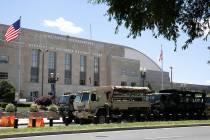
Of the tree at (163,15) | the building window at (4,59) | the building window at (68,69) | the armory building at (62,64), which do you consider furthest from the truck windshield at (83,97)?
the building window at (68,69)

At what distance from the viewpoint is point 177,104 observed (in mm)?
42688

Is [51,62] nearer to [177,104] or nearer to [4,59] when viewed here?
[4,59]

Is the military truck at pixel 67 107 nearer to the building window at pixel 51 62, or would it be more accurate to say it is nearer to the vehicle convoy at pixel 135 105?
the vehicle convoy at pixel 135 105

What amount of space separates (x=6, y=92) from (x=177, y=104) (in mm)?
43169

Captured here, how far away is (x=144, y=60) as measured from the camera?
150 meters

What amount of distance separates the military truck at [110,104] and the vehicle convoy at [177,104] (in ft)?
9.26

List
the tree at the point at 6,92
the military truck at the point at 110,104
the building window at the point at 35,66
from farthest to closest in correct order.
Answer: the building window at the point at 35,66
the tree at the point at 6,92
the military truck at the point at 110,104

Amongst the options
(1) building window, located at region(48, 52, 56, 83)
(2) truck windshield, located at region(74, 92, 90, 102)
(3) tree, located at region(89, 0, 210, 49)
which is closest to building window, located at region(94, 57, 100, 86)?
(1) building window, located at region(48, 52, 56, 83)

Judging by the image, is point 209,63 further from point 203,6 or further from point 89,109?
point 89,109

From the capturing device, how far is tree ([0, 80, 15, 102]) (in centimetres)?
7712

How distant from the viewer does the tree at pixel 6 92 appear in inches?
3036

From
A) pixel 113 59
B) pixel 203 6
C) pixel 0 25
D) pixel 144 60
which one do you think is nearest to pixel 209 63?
pixel 203 6

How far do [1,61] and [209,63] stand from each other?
296ft

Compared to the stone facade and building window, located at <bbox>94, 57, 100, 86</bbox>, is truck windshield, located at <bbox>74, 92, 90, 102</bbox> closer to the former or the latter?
the stone facade
